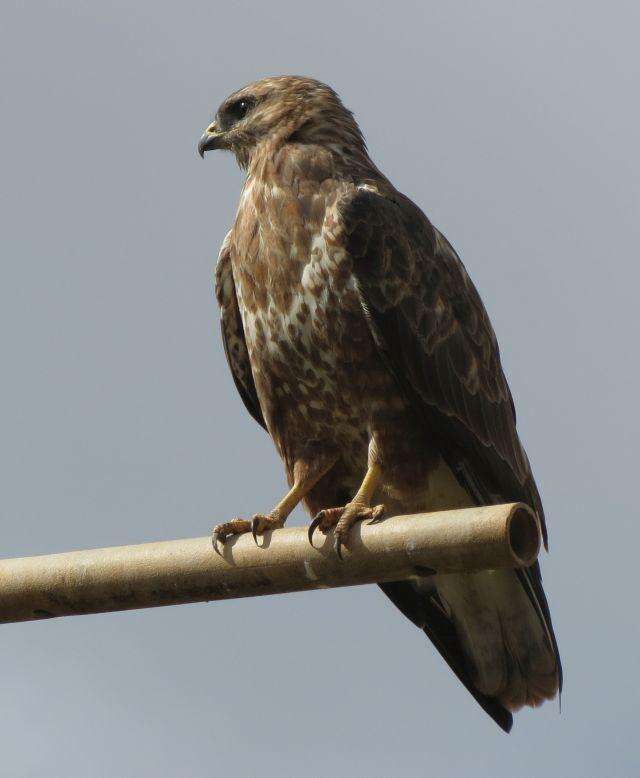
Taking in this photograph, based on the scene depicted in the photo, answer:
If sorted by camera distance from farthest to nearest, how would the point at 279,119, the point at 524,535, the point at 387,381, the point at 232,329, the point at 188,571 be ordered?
the point at 279,119, the point at 232,329, the point at 387,381, the point at 188,571, the point at 524,535

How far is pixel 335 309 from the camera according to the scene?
6.81 metres

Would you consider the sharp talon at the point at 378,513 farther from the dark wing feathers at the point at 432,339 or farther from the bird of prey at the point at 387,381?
the dark wing feathers at the point at 432,339

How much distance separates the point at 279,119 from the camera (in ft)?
25.9

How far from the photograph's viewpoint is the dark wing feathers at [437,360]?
687 centimetres

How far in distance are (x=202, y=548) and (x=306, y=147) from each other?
10.5ft

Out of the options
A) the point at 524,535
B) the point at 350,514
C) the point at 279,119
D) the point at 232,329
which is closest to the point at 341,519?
the point at 350,514

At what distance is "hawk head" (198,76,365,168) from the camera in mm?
7754

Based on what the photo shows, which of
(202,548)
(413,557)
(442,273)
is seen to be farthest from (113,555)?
(442,273)

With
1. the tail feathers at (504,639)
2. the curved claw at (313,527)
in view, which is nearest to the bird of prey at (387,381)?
the tail feathers at (504,639)

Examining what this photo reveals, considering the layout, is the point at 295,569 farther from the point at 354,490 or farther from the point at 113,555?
the point at 354,490

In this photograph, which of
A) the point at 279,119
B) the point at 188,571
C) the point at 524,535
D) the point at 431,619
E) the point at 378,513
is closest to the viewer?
the point at 524,535

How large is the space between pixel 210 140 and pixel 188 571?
12.7ft

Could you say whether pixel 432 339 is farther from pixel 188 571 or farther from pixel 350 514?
pixel 188 571

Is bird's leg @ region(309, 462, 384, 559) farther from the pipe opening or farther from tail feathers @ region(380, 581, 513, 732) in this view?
tail feathers @ region(380, 581, 513, 732)
